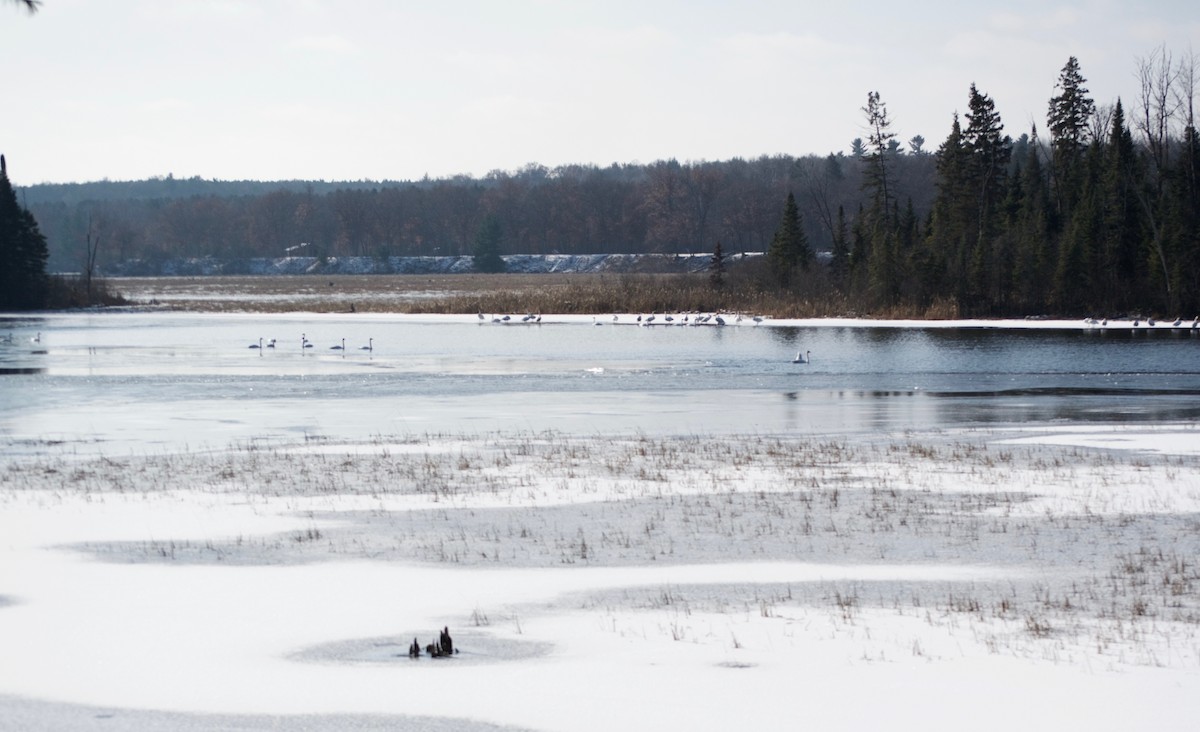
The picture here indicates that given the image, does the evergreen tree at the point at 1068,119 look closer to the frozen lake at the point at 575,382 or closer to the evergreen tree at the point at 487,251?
the frozen lake at the point at 575,382

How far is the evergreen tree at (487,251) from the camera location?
557 ft

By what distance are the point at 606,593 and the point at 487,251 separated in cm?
16152

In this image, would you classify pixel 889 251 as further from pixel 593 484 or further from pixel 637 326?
pixel 593 484

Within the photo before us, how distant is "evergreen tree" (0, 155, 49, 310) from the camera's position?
8694 cm

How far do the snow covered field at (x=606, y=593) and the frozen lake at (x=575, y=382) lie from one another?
19.6 feet

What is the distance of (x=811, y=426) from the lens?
23.4 m

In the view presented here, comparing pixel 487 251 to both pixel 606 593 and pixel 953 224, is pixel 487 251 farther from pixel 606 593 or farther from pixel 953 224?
pixel 606 593

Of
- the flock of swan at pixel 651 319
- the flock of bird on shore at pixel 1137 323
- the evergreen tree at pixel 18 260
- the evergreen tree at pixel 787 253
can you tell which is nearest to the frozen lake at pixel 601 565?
the flock of bird on shore at pixel 1137 323

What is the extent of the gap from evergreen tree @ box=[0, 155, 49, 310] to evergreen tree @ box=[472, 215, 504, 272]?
82.9m

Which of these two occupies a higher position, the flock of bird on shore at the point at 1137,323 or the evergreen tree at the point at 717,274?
the evergreen tree at the point at 717,274

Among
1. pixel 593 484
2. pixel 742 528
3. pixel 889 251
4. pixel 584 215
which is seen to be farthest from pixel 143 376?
pixel 584 215

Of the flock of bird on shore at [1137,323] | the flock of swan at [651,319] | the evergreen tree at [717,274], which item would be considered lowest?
the flock of bird on shore at [1137,323]

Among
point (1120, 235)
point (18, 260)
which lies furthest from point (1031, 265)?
point (18, 260)

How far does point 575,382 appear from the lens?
34188 millimetres
